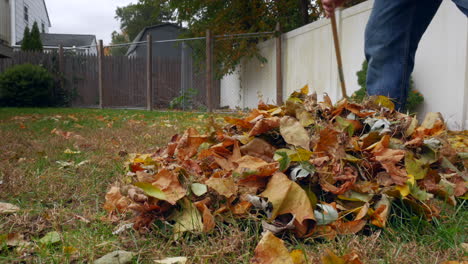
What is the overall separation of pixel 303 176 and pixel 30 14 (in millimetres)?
27168

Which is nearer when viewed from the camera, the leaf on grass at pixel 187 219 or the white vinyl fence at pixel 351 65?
the leaf on grass at pixel 187 219

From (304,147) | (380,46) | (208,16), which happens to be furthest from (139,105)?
(304,147)

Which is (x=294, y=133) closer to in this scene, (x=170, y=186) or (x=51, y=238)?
(x=170, y=186)

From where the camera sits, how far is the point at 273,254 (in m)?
1.03

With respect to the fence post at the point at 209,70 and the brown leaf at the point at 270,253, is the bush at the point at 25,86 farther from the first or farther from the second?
the brown leaf at the point at 270,253

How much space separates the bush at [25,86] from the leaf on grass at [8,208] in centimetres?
1074

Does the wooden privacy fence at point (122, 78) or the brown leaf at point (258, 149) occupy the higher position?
the wooden privacy fence at point (122, 78)

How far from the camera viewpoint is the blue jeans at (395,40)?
2359 mm

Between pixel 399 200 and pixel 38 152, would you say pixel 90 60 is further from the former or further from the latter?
pixel 399 200

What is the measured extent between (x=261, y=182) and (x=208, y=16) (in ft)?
35.7

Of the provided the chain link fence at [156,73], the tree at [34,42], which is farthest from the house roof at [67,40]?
the chain link fence at [156,73]

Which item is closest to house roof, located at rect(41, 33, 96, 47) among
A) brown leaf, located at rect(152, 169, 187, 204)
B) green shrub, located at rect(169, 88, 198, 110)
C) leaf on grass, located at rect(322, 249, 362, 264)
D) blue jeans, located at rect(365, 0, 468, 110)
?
green shrub, located at rect(169, 88, 198, 110)

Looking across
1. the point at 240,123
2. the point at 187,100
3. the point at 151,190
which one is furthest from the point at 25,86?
the point at 151,190

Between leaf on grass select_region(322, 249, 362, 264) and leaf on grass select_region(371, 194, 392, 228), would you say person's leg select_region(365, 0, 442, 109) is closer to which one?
leaf on grass select_region(371, 194, 392, 228)
